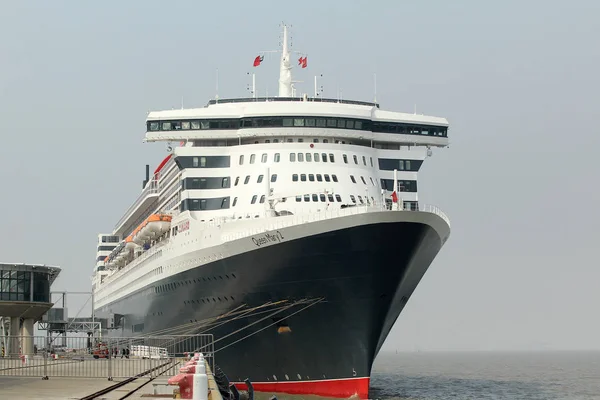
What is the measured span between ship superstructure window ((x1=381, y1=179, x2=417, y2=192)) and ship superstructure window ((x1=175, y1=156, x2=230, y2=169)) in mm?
7238

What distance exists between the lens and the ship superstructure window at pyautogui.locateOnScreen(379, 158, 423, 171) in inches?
1693

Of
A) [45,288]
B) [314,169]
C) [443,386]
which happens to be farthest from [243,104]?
[443,386]

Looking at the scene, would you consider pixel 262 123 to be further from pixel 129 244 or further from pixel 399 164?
pixel 129 244

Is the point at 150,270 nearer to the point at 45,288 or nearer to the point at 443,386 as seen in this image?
the point at 45,288

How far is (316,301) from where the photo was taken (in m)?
33.7

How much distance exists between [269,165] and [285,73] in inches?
401

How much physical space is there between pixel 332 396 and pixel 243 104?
47.7ft

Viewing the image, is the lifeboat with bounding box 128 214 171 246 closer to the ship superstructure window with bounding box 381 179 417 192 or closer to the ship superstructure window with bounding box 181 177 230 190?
the ship superstructure window with bounding box 181 177 230 190

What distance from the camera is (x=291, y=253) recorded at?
1315 inches

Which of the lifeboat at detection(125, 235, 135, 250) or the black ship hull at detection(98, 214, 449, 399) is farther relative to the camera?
the lifeboat at detection(125, 235, 135, 250)

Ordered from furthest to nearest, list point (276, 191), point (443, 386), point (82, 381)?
point (443, 386) → point (276, 191) → point (82, 381)

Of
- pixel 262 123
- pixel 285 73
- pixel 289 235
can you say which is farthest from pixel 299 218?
pixel 285 73

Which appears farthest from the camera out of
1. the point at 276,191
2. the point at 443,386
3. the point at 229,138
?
the point at 443,386

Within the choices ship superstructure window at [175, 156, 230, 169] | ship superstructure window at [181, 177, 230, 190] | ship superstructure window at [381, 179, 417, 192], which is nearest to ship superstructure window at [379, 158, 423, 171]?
ship superstructure window at [381, 179, 417, 192]
